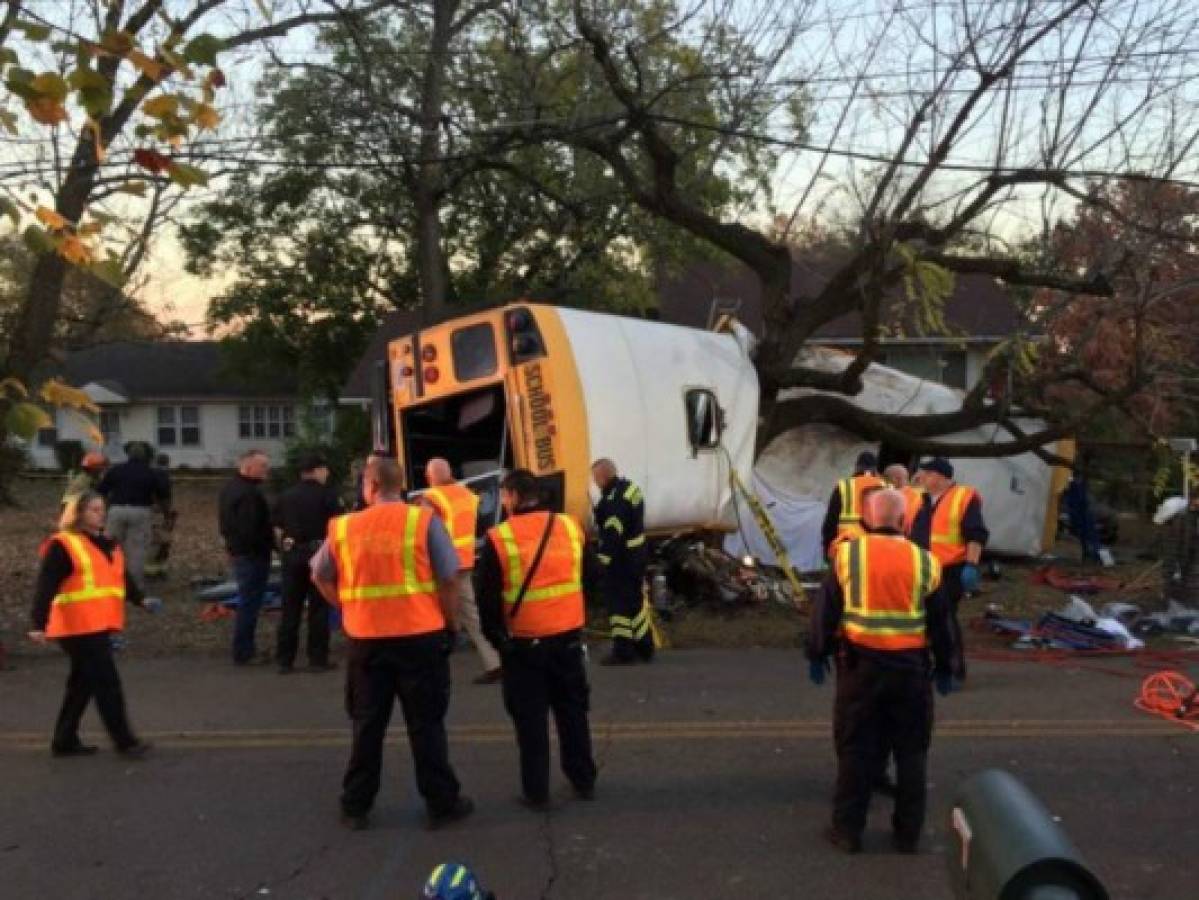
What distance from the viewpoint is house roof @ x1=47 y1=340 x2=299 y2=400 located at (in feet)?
142

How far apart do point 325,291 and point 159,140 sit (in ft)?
90.6

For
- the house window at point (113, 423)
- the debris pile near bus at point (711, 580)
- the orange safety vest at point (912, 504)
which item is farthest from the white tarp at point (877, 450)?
the house window at point (113, 423)

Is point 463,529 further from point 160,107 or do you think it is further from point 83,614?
point 160,107

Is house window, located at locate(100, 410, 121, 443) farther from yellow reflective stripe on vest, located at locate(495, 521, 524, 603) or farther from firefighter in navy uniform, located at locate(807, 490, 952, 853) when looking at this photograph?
firefighter in navy uniform, located at locate(807, 490, 952, 853)

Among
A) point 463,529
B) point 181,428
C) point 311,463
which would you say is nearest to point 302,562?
point 311,463

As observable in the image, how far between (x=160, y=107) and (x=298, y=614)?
Result: 6.48 metres

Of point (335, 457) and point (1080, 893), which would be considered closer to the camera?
point (1080, 893)

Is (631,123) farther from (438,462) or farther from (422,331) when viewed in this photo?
(438,462)

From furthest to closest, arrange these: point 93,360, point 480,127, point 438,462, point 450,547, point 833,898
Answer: point 93,360 < point 480,127 < point 438,462 < point 450,547 < point 833,898

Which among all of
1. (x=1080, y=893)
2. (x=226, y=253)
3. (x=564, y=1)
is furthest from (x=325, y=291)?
(x=1080, y=893)

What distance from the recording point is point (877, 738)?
5.24m

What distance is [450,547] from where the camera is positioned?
5699 mm

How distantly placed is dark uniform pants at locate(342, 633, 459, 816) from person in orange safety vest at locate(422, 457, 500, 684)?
3160mm

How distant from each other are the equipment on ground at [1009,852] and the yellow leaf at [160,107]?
2.79m
